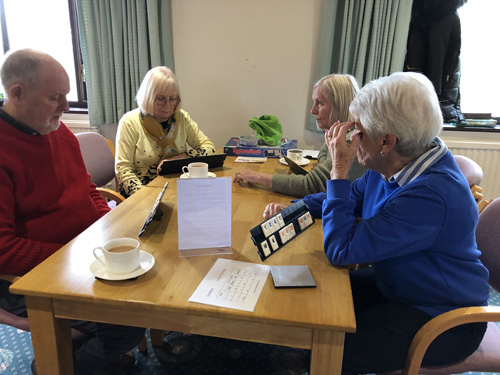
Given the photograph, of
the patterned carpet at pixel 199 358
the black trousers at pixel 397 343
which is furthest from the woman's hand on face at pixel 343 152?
the patterned carpet at pixel 199 358

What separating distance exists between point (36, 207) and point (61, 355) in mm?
559

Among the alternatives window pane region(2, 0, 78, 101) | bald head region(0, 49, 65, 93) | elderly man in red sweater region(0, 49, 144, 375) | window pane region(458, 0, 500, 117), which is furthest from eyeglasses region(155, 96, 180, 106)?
window pane region(458, 0, 500, 117)

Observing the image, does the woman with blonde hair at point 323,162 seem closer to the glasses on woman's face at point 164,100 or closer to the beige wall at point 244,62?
the glasses on woman's face at point 164,100

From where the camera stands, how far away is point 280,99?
3303 mm

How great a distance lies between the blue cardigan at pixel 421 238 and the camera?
3.39 feet

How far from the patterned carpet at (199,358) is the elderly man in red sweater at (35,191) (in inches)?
14.6

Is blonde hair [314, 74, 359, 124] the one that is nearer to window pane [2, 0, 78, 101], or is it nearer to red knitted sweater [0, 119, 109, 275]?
red knitted sweater [0, 119, 109, 275]

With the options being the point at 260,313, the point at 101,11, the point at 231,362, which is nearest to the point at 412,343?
the point at 260,313

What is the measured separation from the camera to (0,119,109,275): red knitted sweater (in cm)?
123

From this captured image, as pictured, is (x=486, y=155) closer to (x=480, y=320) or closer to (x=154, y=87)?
(x=480, y=320)

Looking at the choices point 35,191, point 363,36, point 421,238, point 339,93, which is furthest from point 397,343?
point 363,36

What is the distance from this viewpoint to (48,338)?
1009 millimetres

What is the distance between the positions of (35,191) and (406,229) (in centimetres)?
124

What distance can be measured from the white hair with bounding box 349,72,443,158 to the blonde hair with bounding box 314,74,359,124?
758 millimetres
